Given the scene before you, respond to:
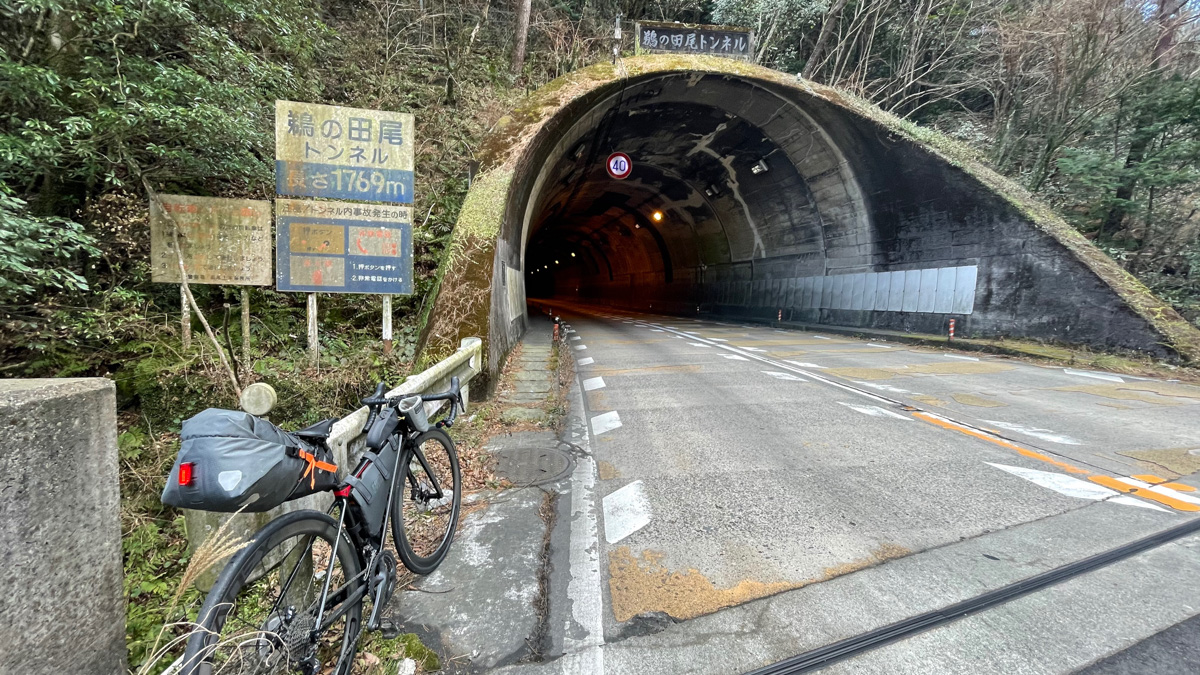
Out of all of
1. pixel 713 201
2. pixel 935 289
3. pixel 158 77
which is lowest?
pixel 935 289

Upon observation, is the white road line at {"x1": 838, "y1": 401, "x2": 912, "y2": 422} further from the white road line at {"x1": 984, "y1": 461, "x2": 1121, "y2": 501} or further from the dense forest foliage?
the dense forest foliage

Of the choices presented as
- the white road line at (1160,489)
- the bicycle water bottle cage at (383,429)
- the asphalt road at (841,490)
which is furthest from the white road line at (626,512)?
the white road line at (1160,489)

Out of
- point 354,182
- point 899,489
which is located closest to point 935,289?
point 899,489

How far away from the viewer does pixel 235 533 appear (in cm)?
182

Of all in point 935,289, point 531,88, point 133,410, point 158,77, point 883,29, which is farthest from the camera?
point 883,29

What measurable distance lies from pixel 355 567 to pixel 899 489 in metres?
4.02

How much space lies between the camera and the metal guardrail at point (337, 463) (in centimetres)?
178

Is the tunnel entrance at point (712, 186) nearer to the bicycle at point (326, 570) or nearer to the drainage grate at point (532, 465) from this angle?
the drainage grate at point (532, 465)

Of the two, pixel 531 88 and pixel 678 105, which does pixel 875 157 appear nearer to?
pixel 678 105

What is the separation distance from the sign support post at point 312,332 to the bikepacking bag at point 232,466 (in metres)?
5.46

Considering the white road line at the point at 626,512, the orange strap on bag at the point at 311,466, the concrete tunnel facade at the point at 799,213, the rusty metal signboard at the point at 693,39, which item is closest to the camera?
the orange strap on bag at the point at 311,466

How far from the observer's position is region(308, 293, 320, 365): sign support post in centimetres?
634

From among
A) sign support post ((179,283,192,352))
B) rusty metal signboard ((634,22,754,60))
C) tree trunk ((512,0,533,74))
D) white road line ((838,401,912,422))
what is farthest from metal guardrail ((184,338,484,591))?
tree trunk ((512,0,533,74))

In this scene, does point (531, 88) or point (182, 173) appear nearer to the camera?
point (182, 173)
